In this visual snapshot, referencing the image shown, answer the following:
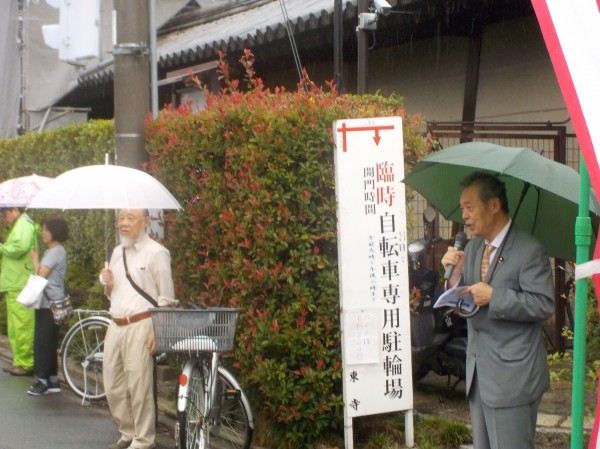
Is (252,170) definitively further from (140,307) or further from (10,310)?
(10,310)

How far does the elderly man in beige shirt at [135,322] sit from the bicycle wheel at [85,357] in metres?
1.90

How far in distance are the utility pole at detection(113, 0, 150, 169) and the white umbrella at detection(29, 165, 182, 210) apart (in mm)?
1094

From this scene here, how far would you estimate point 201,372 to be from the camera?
282 inches

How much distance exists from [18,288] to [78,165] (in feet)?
6.89

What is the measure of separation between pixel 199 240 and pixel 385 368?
199 cm

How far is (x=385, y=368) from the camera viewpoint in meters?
7.23

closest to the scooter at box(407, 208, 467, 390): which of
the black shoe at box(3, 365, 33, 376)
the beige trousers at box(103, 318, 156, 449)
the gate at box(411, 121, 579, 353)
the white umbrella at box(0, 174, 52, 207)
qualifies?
the gate at box(411, 121, 579, 353)

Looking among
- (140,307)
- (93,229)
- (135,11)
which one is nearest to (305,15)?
(135,11)

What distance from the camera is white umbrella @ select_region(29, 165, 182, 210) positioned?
752 centimetres

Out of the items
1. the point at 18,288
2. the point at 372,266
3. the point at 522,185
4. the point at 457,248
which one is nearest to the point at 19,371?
the point at 18,288

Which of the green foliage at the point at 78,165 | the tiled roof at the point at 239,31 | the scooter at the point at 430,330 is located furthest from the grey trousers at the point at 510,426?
the green foliage at the point at 78,165

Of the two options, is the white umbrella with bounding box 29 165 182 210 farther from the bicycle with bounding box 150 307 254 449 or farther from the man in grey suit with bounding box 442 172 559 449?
the man in grey suit with bounding box 442 172 559 449

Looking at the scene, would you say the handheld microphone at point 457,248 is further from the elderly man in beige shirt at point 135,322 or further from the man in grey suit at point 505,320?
the elderly man in beige shirt at point 135,322

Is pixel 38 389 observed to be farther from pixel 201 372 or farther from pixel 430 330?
pixel 430 330
